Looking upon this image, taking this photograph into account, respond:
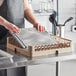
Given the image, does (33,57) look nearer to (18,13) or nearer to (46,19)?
(18,13)

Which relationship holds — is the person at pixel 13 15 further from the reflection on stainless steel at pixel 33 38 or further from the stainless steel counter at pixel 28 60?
the stainless steel counter at pixel 28 60

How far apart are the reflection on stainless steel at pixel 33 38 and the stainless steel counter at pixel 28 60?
7 cm

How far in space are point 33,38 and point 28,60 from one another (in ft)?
0.50

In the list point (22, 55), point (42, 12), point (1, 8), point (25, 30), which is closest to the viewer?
point (22, 55)

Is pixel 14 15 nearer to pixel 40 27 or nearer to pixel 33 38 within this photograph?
pixel 40 27

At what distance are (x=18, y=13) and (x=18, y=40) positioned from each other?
0.44 m

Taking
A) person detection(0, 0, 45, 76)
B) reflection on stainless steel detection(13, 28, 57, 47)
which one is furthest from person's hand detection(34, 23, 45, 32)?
person detection(0, 0, 45, 76)

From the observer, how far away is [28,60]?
1042 mm

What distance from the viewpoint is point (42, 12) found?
7.72 feet

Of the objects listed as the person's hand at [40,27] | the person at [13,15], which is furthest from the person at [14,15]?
the person's hand at [40,27]

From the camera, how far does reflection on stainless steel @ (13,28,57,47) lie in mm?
1122

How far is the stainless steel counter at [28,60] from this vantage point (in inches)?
39.3

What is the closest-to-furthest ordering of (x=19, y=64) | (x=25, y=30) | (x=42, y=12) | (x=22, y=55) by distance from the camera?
(x=19, y=64), (x=22, y=55), (x=25, y=30), (x=42, y=12)

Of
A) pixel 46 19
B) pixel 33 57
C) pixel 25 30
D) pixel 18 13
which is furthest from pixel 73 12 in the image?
pixel 33 57
